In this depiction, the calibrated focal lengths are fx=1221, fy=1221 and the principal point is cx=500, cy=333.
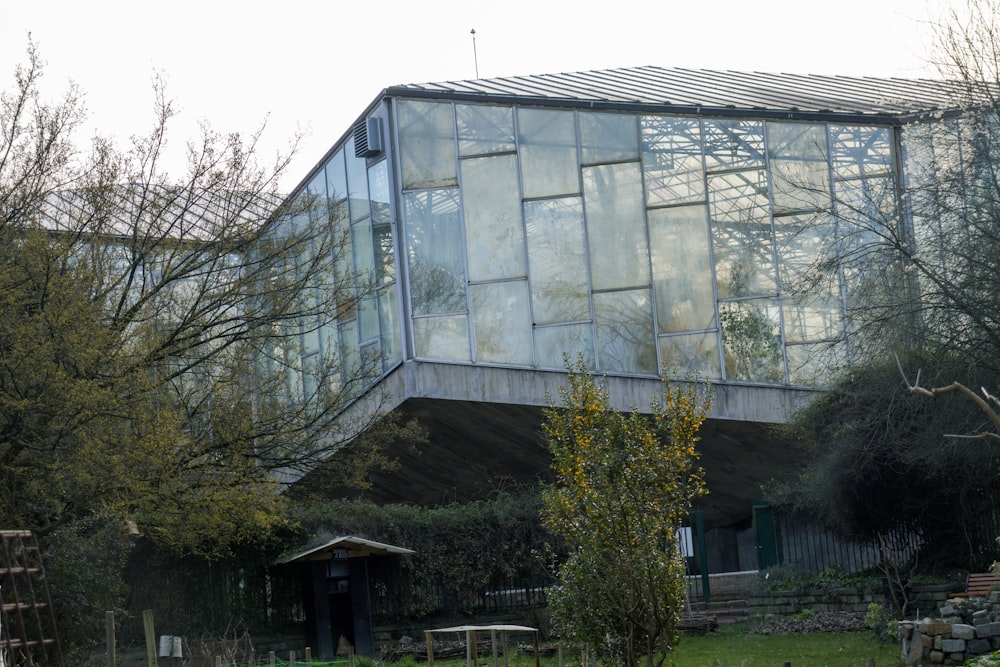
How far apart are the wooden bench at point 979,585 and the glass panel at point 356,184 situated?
626 inches

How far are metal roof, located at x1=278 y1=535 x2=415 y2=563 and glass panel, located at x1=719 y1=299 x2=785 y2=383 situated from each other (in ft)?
30.0

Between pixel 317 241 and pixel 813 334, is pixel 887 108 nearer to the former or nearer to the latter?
pixel 813 334

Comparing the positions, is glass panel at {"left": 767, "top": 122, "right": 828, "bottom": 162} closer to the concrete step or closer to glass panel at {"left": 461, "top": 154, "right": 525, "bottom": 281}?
glass panel at {"left": 461, "top": 154, "right": 525, "bottom": 281}

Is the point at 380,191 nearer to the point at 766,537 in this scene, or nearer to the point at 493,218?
the point at 493,218

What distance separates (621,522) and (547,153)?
16.1 meters

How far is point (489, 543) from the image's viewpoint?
2422 cm

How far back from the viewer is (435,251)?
27.4 meters

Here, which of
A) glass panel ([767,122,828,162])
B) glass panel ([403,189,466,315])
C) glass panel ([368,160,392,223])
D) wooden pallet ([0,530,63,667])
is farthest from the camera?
glass panel ([368,160,392,223])

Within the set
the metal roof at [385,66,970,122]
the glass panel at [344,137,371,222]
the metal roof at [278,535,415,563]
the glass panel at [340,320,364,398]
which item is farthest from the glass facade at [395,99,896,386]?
the metal roof at [278,535,415,563]

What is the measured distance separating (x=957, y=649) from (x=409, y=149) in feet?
55.6

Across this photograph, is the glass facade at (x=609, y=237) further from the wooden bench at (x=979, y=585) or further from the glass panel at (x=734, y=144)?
the wooden bench at (x=979, y=585)

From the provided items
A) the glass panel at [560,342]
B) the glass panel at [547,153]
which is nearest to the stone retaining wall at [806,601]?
the glass panel at [560,342]

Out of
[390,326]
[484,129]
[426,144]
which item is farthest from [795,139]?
[390,326]

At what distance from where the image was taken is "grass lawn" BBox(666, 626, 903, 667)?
1638 centimetres
